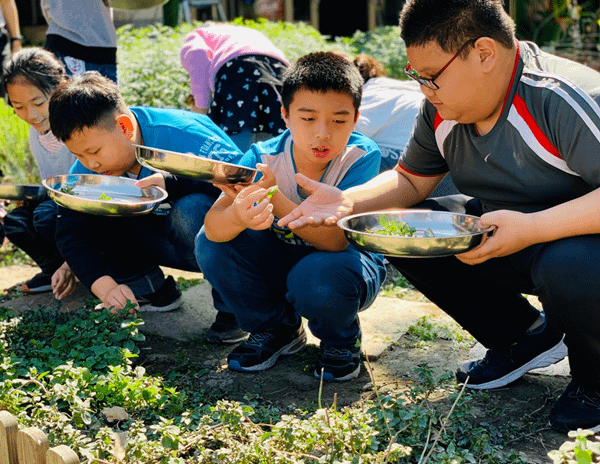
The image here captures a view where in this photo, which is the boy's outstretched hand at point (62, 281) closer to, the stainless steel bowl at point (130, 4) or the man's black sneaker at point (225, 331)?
the man's black sneaker at point (225, 331)

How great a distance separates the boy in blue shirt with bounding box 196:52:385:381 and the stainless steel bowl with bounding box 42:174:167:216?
33cm

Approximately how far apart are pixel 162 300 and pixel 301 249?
1005 millimetres

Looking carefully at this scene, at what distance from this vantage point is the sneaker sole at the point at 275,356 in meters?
2.91

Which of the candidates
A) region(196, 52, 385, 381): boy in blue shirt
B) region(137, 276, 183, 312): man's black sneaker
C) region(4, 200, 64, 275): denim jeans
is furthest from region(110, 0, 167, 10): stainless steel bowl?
region(196, 52, 385, 381): boy in blue shirt

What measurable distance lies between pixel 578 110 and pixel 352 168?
0.97 metres

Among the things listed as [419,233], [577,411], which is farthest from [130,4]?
[577,411]

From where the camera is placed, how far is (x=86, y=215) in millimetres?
3500

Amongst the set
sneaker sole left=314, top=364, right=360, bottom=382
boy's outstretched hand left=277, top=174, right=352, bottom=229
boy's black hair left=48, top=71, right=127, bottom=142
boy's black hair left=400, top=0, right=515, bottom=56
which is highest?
boy's black hair left=400, top=0, right=515, bottom=56

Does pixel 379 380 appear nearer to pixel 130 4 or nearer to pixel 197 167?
pixel 197 167

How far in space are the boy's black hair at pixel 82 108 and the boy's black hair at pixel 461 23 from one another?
1.61 metres

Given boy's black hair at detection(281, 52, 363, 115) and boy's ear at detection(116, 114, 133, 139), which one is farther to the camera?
boy's ear at detection(116, 114, 133, 139)

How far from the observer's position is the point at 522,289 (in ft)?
8.31

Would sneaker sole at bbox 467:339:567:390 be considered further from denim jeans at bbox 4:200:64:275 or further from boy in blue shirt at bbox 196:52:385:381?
denim jeans at bbox 4:200:64:275

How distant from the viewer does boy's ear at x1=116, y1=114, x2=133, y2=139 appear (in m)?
3.29
